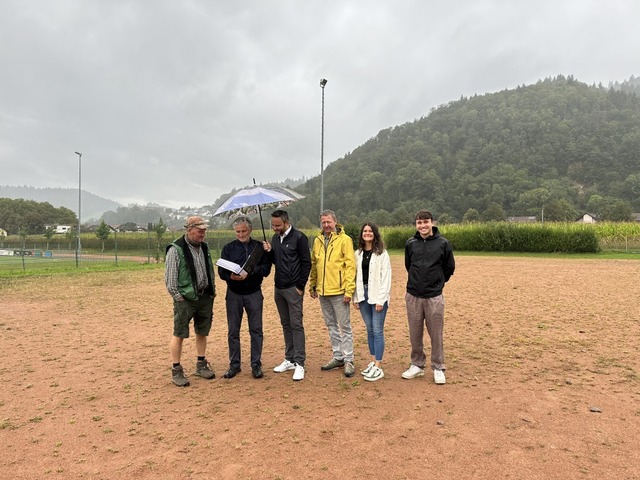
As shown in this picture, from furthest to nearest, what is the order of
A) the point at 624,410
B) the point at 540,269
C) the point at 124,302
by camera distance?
the point at 540,269, the point at 124,302, the point at 624,410

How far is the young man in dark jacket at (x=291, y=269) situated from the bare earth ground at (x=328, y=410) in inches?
17.0

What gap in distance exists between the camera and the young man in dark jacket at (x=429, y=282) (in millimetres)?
4316

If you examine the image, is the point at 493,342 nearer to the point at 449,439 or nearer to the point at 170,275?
the point at 449,439

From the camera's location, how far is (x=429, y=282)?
4316mm

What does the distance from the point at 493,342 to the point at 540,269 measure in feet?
38.5

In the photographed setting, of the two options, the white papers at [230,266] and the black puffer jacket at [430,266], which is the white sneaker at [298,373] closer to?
the white papers at [230,266]

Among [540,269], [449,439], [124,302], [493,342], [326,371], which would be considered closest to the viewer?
[449,439]

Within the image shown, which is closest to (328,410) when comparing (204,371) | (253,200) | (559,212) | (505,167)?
(204,371)

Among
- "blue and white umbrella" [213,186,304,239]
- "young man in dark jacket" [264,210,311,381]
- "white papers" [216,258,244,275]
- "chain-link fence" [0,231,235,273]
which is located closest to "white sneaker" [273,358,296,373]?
"young man in dark jacket" [264,210,311,381]

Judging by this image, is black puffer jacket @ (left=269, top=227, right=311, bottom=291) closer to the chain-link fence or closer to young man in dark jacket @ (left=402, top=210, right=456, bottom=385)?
young man in dark jacket @ (left=402, top=210, right=456, bottom=385)

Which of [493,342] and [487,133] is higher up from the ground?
[487,133]

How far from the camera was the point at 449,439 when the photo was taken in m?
3.19

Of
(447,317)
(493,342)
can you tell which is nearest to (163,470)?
(493,342)

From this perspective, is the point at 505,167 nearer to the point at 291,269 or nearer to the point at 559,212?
the point at 559,212
